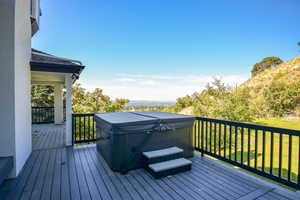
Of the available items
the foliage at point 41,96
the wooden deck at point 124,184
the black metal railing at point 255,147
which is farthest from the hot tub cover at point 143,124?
the foliage at point 41,96

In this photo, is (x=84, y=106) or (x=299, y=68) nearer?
(x=84, y=106)

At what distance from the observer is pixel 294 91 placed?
11.6 m

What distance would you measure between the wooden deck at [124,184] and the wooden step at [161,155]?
0.27 meters

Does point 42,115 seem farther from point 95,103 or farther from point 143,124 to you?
point 143,124

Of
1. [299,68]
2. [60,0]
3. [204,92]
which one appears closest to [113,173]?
[204,92]

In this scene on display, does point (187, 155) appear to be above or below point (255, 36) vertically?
below

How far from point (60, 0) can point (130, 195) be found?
8.09 m

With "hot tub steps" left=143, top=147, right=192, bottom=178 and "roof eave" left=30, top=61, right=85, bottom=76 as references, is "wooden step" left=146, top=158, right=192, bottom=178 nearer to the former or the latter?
"hot tub steps" left=143, top=147, right=192, bottom=178

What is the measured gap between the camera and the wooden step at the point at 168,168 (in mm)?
2468

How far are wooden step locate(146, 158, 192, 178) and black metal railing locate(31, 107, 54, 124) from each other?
7766 mm

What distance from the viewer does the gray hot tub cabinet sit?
2.62 meters

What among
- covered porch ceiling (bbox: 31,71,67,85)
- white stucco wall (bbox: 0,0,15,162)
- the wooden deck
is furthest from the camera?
covered porch ceiling (bbox: 31,71,67,85)

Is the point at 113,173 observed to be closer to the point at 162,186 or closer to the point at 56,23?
the point at 162,186

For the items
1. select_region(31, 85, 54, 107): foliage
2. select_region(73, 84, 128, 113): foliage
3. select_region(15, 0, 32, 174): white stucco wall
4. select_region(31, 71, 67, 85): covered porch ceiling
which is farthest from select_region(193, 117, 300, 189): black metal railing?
select_region(31, 85, 54, 107): foliage
